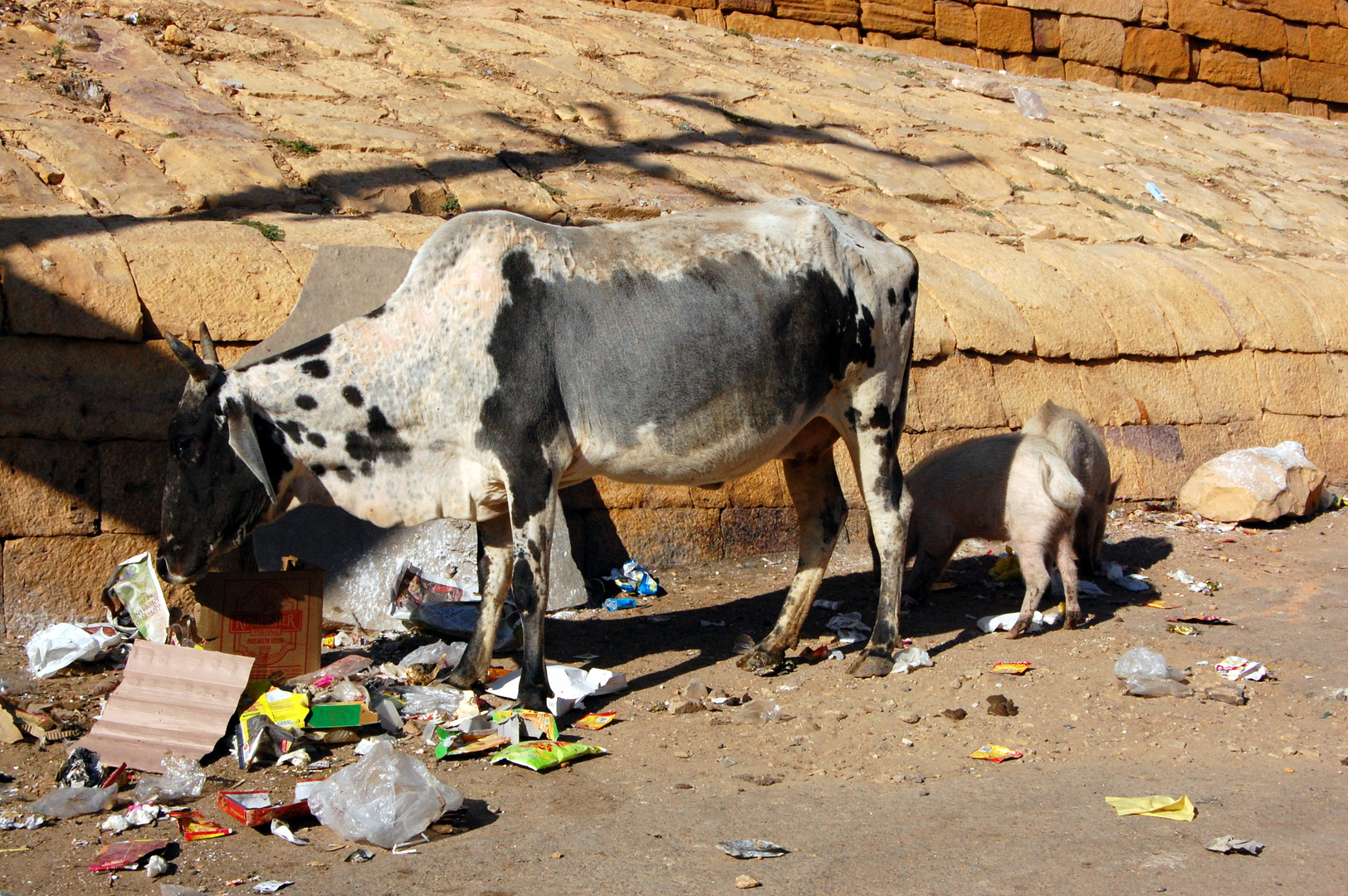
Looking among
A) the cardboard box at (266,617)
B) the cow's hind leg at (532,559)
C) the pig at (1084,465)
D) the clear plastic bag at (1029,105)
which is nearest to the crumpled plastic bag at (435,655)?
the cardboard box at (266,617)

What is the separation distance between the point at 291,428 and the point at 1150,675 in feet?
13.3

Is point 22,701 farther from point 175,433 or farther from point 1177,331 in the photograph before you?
point 1177,331

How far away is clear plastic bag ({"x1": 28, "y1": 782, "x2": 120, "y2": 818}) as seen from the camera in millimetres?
3873

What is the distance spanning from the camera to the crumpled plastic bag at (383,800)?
373 centimetres

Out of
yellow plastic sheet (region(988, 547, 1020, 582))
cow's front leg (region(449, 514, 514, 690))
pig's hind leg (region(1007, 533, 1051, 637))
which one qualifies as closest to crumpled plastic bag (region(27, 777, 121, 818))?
cow's front leg (region(449, 514, 514, 690))

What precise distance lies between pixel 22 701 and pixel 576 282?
9.66ft

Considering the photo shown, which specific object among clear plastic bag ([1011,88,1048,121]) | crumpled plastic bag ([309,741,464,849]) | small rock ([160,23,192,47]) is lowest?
crumpled plastic bag ([309,741,464,849])

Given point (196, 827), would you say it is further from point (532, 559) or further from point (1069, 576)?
point (1069, 576)

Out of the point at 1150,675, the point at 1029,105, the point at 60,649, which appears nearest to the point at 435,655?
the point at 60,649

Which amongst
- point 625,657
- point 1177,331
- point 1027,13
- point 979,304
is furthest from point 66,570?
point 1027,13

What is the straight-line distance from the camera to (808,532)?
242 inches

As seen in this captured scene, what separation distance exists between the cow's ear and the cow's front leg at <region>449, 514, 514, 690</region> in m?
1.02

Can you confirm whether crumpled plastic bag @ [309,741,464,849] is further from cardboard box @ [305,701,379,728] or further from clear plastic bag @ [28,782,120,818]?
clear plastic bag @ [28,782,120,818]

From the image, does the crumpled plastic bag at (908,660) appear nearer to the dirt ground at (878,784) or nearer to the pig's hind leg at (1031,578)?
the dirt ground at (878,784)
